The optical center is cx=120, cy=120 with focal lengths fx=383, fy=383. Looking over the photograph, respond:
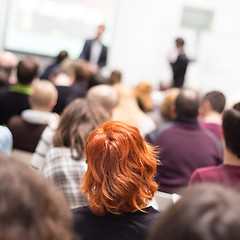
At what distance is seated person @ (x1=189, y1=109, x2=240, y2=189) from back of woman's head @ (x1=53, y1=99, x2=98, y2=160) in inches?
26.2

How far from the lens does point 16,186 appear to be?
0.67 m

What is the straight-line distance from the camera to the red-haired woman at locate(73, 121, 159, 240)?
138 centimetres

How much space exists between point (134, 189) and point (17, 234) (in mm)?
825

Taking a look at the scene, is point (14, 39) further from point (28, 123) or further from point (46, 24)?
point (28, 123)

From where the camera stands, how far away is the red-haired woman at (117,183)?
1.38 metres

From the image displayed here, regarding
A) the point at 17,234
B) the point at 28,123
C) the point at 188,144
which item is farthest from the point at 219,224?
the point at 28,123

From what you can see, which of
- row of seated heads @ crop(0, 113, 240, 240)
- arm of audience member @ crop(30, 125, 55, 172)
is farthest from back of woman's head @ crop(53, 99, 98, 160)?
row of seated heads @ crop(0, 113, 240, 240)

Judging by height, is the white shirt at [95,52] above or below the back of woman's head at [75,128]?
above

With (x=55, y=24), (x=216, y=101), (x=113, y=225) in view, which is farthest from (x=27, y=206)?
(x=55, y=24)

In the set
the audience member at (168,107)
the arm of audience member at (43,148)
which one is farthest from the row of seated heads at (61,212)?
the audience member at (168,107)

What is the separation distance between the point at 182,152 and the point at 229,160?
2.41ft

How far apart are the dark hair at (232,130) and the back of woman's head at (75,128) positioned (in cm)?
76

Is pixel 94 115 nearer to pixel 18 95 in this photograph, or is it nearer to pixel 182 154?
pixel 182 154

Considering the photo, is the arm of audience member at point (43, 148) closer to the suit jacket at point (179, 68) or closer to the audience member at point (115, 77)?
the audience member at point (115, 77)
